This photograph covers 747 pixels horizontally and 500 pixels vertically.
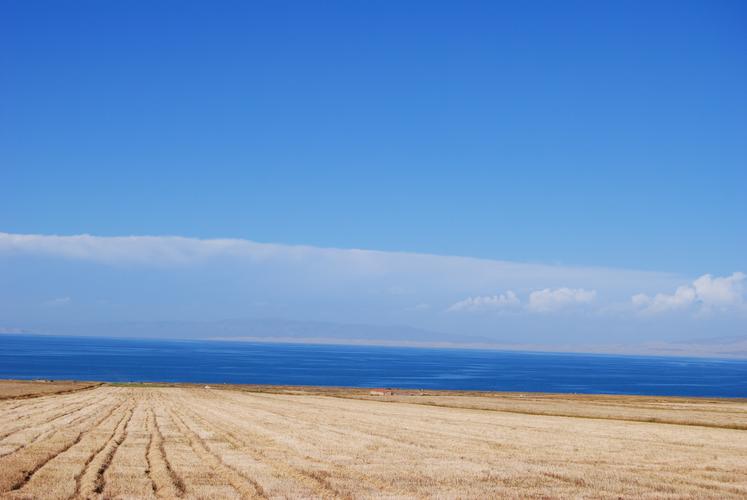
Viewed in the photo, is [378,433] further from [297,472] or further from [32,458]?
[32,458]

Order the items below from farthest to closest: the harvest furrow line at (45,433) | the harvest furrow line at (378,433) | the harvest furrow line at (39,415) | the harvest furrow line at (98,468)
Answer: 1. the harvest furrow line at (39,415)
2. the harvest furrow line at (378,433)
3. the harvest furrow line at (45,433)
4. the harvest furrow line at (98,468)

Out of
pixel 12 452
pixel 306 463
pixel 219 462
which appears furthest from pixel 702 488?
pixel 12 452

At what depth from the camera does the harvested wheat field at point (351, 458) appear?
16078mm

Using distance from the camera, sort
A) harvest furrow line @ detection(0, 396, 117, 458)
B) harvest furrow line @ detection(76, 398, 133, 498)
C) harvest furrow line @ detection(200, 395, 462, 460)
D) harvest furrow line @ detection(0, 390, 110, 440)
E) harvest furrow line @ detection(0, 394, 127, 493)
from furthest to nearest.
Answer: harvest furrow line @ detection(0, 390, 110, 440)
harvest furrow line @ detection(200, 395, 462, 460)
harvest furrow line @ detection(0, 396, 117, 458)
harvest furrow line @ detection(0, 394, 127, 493)
harvest furrow line @ detection(76, 398, 133, 498)

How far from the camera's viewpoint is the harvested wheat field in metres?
16.1

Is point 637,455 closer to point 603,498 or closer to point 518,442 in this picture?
point 518,442

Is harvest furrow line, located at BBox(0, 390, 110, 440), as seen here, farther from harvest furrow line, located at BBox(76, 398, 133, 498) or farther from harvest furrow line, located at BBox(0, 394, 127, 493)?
harvest furrow line, located at BBox(76, 398, 133, 498)

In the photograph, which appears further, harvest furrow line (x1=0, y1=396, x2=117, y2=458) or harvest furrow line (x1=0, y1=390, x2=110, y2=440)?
harvest furrow line (x1=0, y1=390, x2=110, y2=440)

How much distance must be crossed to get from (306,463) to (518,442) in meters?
10.7

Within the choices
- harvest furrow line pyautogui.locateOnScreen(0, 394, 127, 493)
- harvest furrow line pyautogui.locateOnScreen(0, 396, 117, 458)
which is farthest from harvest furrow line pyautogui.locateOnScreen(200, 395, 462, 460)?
harvest furrow line pyautogui.locateOnScreen(0, 396, 117, 458)

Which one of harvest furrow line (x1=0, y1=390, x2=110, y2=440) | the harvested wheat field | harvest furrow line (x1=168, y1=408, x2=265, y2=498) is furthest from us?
harvest furrow line (x1=0, y1=390, x2=110, y2=440)

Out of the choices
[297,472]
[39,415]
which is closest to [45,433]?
[39,415]

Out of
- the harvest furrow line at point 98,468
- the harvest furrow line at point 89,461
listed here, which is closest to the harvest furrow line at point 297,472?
the harvest furrow line at point 98,468

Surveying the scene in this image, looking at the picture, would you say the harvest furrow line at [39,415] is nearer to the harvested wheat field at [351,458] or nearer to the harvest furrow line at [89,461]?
the harvested wheat field at [351,458]
